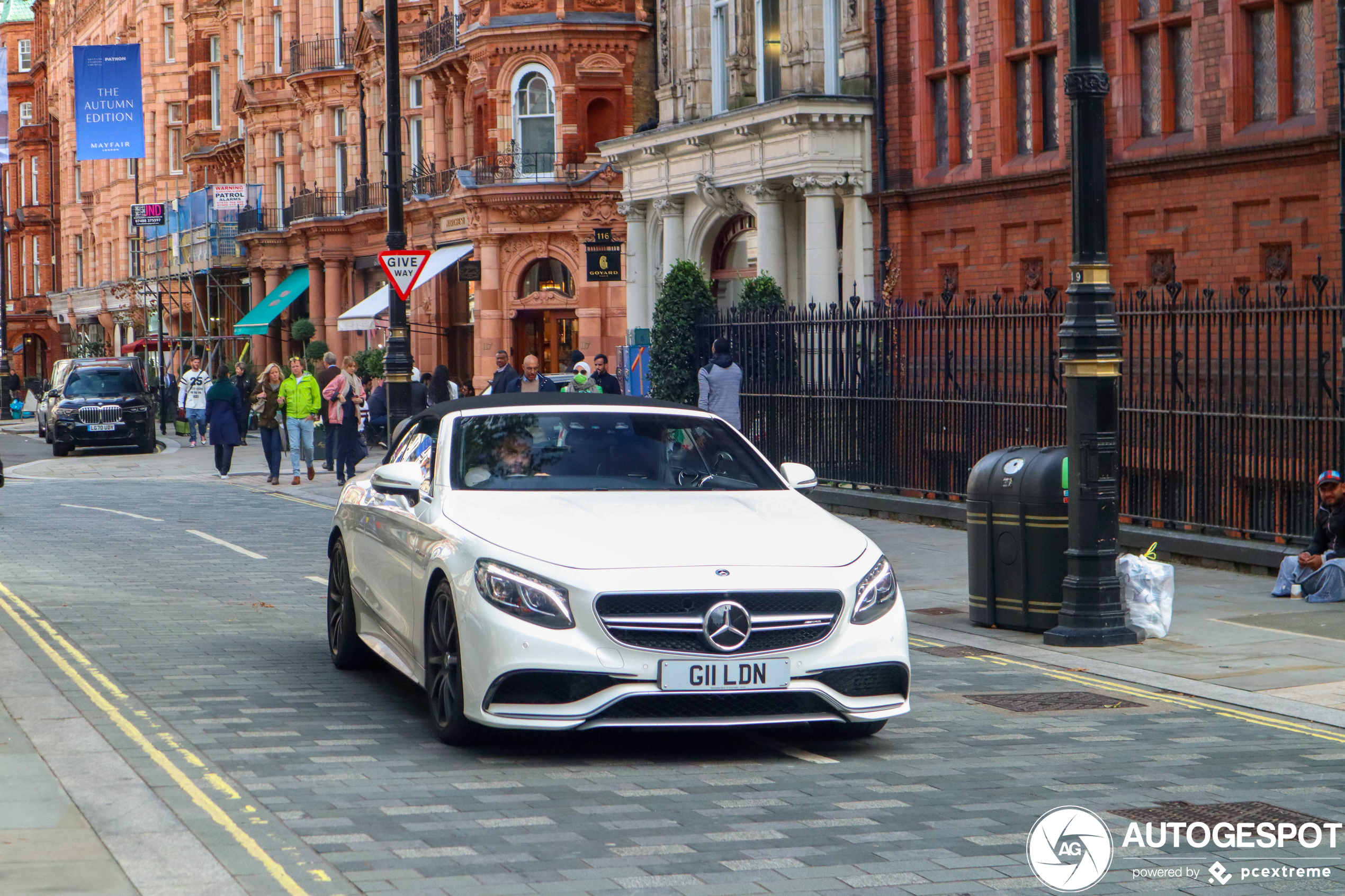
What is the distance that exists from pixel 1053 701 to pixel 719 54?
23667mm

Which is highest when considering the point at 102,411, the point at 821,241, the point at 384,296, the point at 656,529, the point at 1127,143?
the point at 1127,143

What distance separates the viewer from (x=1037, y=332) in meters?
16.8

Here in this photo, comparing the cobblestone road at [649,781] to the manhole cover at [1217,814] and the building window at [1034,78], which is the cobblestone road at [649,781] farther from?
the building window at [1034,78]

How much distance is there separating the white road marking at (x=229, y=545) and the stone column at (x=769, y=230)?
12794 mm

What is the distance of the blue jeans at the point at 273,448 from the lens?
87.1 ft

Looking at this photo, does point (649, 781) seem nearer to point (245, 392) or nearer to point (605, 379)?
point (605, 379)

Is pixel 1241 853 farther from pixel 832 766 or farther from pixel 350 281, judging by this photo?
pixel 350 281

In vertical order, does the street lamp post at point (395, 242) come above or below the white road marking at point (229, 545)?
above

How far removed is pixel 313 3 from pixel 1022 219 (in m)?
31.6

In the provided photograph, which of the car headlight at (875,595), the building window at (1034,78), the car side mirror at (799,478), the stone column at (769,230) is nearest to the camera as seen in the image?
the car headlight at (875,595)

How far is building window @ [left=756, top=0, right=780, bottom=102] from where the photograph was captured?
2988cm

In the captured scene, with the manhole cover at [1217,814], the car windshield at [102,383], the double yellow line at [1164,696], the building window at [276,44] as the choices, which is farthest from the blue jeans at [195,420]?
the manhole cover at [1217,814]

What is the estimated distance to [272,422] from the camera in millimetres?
26641

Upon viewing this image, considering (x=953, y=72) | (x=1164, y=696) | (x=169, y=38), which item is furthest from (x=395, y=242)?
(x=169, y=38)
